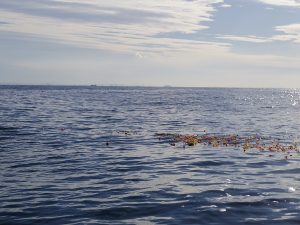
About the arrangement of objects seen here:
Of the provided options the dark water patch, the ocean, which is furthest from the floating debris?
the dark water patch

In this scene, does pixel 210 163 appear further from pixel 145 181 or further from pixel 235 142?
pixel 235 142

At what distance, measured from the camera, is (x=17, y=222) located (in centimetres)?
1404

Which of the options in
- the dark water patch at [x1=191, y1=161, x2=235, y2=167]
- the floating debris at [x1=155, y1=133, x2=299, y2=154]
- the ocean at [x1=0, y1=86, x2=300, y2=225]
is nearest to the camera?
the ocean at [x1=0, y1=86, x2=300, y2=225]

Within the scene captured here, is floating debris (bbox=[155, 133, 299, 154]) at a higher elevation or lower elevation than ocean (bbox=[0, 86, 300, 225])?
higher

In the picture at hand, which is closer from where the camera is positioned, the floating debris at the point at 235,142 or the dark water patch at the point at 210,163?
the dark water patch at the point at 210,163

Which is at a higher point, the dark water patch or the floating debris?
the floating debris

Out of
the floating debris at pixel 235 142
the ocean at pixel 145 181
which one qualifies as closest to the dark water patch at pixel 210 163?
the ocean at pixel 145 181

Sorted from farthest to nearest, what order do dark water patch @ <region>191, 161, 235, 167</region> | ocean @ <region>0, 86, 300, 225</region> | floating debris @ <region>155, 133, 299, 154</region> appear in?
1. floating debris @ <region>155, 133, 299, 154</region>
2. dark water patch @ <region>191, 161, 235, 167</region>
3. ocean @ <region>0, 86, 300, 225</region>

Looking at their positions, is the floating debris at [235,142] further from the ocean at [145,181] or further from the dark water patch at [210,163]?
the dark water patch at [210,163]

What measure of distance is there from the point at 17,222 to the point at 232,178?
1016 cm

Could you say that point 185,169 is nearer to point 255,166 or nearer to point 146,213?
point 255,166

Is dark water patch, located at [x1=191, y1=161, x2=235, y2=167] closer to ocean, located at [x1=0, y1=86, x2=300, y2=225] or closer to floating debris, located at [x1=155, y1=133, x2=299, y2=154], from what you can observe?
ocean, located at [x1=0, y1=86, x2=300, y2=225]

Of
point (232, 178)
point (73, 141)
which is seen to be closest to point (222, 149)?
point (232, 178)

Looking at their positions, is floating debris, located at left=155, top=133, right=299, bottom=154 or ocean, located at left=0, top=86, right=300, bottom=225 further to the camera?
floating debris, located at left=155, top=133, right=299, bottom=154
